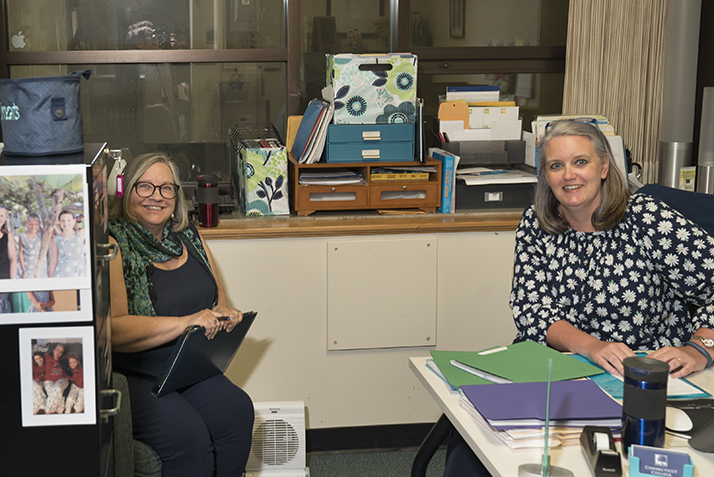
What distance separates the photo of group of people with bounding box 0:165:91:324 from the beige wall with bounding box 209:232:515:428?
146 centimetres

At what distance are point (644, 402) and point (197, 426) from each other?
4.10 ft

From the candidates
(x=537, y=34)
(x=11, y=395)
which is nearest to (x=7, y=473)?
(x=11, y=395)

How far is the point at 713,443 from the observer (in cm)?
122

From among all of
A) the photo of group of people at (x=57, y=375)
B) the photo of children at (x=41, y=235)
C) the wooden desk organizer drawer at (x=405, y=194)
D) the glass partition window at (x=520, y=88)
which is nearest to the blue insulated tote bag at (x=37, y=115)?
the photo of children at (x=41, y=235)

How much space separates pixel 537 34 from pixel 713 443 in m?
2.36

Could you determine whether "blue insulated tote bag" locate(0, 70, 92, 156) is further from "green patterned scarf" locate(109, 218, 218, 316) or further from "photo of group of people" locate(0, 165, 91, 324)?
"green patterned scarf" locate(109, 218, 218, 316)

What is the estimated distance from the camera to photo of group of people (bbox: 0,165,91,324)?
1.08m

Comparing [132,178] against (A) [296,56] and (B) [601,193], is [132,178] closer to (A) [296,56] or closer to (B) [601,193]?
(A) [296,56]

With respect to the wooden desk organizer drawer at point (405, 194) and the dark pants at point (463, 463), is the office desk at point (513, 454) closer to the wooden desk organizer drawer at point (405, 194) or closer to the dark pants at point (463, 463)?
the dark pants at point (463, 463)

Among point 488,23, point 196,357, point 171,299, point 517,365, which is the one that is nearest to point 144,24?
point 171,299

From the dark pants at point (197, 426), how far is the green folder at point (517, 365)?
76cm

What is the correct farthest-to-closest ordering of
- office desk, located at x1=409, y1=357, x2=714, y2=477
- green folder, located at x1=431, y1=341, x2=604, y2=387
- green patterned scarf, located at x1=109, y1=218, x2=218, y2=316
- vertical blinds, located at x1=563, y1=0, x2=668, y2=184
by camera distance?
vertical blinds, located at x1=563, y1=0, x2=668, y2=184 < green patterned scarf, located at x1=109, y1=218, x2=218, y2=316 < green folder, located at x1=431, y1=341, x2=604, y2=387 < office desk, located at x1=409, y1=357, x2=714, y2=477

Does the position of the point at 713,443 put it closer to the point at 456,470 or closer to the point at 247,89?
the point at 456,470

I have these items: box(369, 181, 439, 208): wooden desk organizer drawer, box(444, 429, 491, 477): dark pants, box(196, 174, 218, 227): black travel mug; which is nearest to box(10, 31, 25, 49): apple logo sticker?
box(196, 174, 218, 227): black travel mug
